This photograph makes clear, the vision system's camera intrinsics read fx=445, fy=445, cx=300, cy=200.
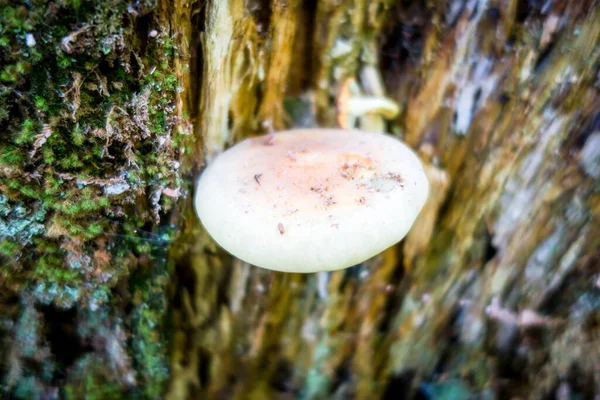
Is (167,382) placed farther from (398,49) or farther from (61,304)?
(398,49)

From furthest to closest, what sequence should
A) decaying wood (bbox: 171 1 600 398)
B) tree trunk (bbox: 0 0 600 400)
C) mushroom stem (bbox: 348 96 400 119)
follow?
1. mushroom stem (bbox: 348 96 400 119)
2. decaying wood (bbox: 171 1 600 398)
3. tree trunk (bbox: 0 0 600 400)

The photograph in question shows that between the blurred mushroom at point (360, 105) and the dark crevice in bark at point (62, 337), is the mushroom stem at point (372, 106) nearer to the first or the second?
the blurred mushroom at point (360, 105)

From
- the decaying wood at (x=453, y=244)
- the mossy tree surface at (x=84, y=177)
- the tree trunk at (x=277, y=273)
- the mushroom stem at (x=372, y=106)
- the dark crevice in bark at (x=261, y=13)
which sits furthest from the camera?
the mushroom stem at (x=372, y=106)

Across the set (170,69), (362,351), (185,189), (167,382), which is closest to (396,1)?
(170,69)

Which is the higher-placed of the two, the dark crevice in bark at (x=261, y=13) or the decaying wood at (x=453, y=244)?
the dark crevice in bark at (x=261, y=13)

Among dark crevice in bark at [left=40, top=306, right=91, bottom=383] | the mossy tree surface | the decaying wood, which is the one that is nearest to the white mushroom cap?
the mossy tree surface

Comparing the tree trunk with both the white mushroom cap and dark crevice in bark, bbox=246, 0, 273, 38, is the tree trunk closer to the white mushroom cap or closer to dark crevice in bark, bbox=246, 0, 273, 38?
dark crevice in bark, bbox=246, 0, 273, 38

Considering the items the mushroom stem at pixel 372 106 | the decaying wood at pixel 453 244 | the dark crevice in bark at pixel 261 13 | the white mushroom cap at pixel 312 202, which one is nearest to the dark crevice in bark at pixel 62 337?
the decaying wood at pixel 453 244
